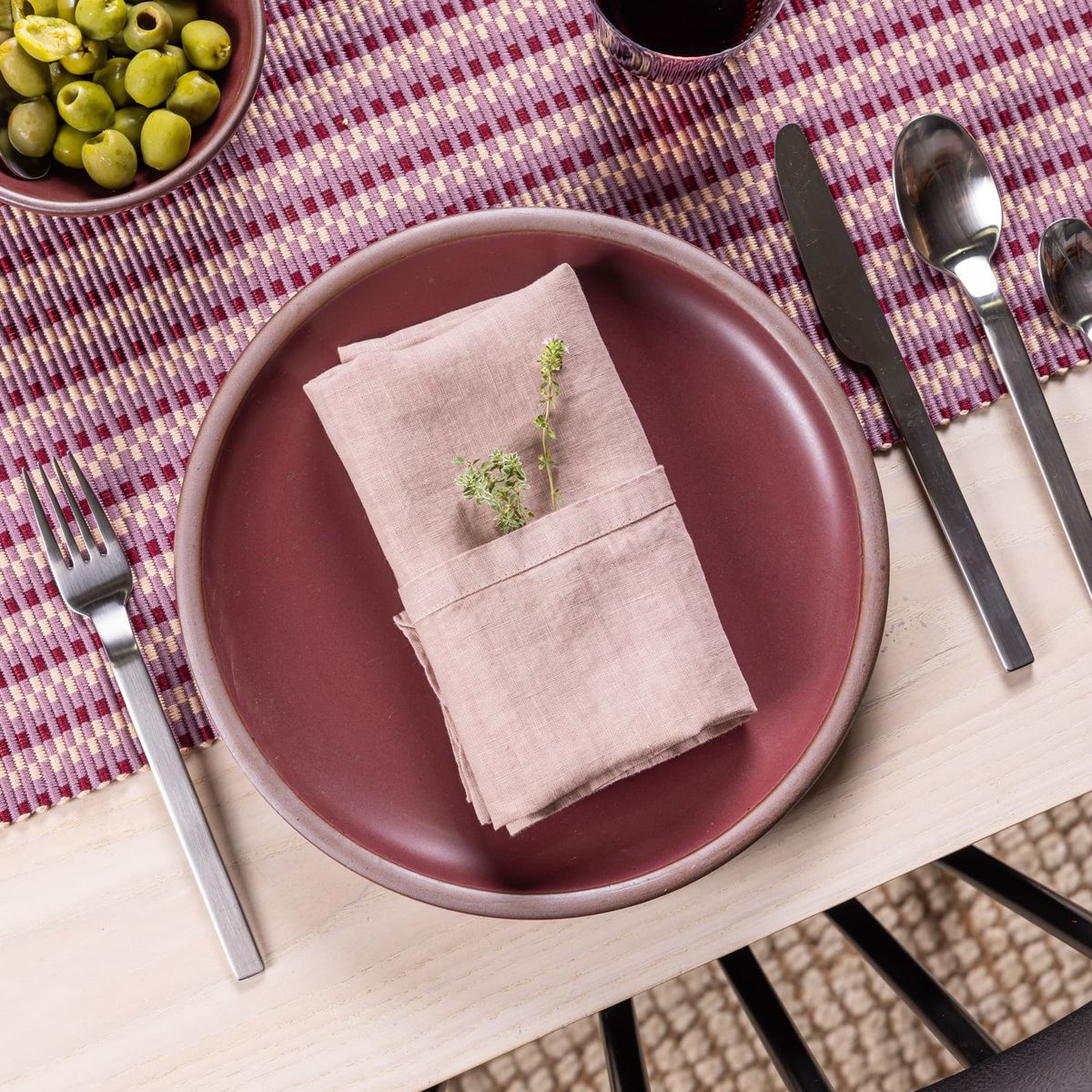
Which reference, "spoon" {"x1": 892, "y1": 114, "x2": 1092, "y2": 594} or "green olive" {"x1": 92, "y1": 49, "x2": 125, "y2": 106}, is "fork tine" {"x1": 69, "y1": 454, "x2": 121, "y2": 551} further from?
"spoon" {"x1": 892, "y1": 114, "x2": 1092, "y2": 594}

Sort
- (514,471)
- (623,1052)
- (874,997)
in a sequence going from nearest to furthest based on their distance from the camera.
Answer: (514,471) < (623,1052) < (874,997)

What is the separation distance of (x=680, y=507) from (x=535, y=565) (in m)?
0.12

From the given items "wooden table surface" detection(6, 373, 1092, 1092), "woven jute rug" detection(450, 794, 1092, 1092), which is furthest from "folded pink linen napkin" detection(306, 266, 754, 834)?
"woven jute rug" detection(450, 794, 1092, 1092)

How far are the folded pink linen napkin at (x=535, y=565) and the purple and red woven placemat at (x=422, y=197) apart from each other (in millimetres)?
141

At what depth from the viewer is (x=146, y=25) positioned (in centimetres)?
53

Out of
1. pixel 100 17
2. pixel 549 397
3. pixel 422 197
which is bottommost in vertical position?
pixel 549 397

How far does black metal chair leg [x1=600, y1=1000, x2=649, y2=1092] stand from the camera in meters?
0.73

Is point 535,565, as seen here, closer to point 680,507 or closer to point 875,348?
point 680,507

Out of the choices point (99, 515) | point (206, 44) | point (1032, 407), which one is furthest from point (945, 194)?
point (99, 515)

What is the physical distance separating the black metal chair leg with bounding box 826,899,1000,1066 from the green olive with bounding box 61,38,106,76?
695 mm

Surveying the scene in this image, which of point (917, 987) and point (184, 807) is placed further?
point (917, 987)

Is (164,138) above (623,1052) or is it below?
above

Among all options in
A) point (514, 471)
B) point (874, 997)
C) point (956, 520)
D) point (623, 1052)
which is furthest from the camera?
point (874, 997)

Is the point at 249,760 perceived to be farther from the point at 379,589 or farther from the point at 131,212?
the point at 131,212
